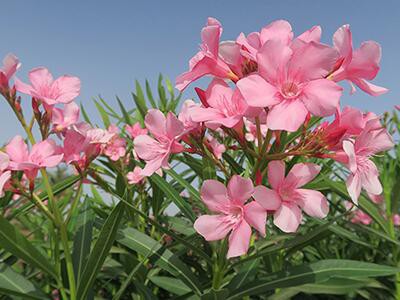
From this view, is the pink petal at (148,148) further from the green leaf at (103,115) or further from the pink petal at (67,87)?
the green leaf at (103,115)

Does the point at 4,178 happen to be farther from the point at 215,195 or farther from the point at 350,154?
the point at 350,154

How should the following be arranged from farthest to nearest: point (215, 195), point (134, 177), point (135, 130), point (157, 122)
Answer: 1. point (135, 130)
2. point (134, 177)
3. point (157, 122)
4. point (215, 195)

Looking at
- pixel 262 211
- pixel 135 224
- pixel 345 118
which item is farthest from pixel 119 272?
pixel 345 118

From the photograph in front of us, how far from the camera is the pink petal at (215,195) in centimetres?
83

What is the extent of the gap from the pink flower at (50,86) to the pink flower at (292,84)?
62 cm

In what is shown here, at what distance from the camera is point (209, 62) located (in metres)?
0.86

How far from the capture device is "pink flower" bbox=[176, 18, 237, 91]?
2.75ft

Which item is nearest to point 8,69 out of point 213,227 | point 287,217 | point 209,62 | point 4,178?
point 4,178

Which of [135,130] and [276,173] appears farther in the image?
[135,130]

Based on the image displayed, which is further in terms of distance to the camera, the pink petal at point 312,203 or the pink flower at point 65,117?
the pink flower at point 65,117

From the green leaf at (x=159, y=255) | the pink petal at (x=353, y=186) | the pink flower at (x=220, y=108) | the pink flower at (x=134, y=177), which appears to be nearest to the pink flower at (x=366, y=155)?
the pink petal at (x=353, y=186)

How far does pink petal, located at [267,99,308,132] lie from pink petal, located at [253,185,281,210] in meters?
A: 0.12

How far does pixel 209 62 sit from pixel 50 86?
0.54 meters

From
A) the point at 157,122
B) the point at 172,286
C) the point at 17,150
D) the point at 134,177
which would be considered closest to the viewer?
the point at 157,122
